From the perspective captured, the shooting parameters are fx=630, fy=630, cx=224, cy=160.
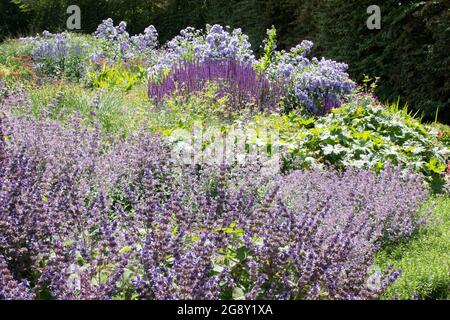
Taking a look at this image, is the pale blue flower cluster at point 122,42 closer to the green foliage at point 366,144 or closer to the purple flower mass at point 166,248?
the green foliage at point 366,144

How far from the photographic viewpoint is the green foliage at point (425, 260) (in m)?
3.63

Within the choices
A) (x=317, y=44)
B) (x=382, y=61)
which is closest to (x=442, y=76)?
(x=382, y=61)

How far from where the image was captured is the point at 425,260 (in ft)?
13.3

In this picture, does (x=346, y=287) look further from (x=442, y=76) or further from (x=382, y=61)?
(x=382, y=61)

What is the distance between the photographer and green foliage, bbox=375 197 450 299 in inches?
143

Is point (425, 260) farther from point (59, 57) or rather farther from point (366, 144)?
point (59, 57)

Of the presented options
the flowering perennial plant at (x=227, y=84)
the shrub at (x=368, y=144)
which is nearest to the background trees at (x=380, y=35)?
the flowering perennial plant at (x=227, y=84)

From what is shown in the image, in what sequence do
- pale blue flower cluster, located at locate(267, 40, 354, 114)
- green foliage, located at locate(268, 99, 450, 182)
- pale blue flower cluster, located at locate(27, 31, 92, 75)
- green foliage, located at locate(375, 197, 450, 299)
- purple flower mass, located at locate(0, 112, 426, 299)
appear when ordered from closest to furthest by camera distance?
purple flower mass, located at locate(0, 112, 426, 299) → green foliage, located at locate(375, 197, 450, 299) → green foliage, located at locate(268, 99, 450, 182) → pale blue flower cluster, located at locate(267, 40, 354, 114) → pale blue flower cluster, located at locate(27, 31, 92, 75)

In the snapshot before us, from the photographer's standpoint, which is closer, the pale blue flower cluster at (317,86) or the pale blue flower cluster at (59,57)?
the pale blue flower cluster at (317,86)

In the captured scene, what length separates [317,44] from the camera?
12.4m

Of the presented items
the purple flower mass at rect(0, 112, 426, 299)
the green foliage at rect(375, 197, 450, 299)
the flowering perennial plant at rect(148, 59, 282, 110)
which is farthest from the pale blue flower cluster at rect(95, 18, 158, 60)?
the green foliage at rect(375, 197, 450, 299)

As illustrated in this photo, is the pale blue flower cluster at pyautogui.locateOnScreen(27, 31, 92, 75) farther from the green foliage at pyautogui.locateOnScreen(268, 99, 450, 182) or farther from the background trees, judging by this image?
the green foliage at pyautogui.locateOnScreen(268, 99, 450, 182)

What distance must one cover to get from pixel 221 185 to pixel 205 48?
15.7 feet

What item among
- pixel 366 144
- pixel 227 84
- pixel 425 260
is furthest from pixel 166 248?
pixel 227 84
